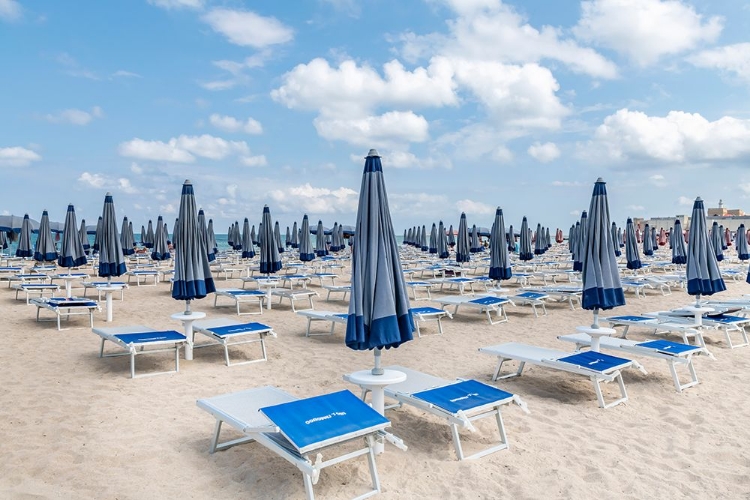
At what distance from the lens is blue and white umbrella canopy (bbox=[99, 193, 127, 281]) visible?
9750mm

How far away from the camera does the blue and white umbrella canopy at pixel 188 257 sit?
706cm

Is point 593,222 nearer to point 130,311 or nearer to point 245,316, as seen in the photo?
point 245,316

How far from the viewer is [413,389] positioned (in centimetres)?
462

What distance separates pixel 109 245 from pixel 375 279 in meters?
7.87

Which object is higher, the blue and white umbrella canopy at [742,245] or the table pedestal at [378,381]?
the blue and white umbrella canopy at [742,245]

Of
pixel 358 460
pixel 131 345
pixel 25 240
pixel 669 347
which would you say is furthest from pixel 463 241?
pixel 25 240

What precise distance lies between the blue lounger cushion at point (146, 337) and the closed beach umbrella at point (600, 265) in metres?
5.31

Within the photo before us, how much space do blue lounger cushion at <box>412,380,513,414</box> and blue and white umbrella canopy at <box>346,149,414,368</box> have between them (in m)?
0.54

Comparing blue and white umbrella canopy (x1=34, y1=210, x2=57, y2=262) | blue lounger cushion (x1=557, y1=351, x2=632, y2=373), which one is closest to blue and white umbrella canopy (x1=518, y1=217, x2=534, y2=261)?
blue lounger cushion (x1=557, y1=351, x2=632, y2=373)

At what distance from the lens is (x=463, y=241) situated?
16.8 meters

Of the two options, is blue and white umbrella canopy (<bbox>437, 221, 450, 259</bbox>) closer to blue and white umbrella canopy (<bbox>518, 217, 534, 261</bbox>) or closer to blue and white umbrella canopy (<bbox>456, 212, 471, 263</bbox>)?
blue and white umbrella canopy (<bbox>518, 217, 534, 261</bbox>)

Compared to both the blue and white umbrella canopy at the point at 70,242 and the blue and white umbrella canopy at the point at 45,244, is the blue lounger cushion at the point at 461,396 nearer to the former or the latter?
the blue and white umbrella canopy at the point at 70,242

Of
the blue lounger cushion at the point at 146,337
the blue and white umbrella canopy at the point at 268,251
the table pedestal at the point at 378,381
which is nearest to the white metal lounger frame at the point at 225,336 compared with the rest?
the blue lounger cushion at the point at 146,337

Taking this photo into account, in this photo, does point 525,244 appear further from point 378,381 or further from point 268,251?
point 378,381
